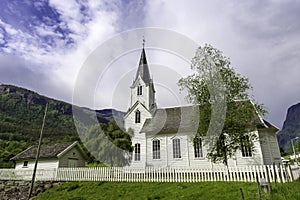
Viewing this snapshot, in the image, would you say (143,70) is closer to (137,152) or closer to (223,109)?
(137,152)

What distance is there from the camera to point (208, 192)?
31.3ft

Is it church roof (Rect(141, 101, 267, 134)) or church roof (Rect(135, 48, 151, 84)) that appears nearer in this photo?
church roof (Rect(141, 101, 267, 134))

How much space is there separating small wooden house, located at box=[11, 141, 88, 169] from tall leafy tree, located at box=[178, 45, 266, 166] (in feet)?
44.9

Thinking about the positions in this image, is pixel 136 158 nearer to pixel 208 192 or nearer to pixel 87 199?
pixel 87 199

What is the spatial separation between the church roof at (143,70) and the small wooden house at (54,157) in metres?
13.3

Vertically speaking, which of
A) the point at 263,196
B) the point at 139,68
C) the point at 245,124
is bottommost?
the point at 263,196

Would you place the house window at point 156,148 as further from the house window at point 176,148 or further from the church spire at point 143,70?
the church spire at point 143,70

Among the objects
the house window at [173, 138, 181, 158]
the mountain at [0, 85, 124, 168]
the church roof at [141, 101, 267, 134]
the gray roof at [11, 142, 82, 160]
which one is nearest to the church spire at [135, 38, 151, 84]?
the church roof at [141, 101, 267, 134]

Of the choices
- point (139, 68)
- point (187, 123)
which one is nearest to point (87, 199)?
point (187, 123)

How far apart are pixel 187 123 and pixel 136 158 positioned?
276 inches

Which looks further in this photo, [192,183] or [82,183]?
[82,183]

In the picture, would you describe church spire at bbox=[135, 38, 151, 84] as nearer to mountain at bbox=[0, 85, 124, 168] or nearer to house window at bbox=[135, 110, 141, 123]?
house window at bbox=[135, 110, 141, 123]

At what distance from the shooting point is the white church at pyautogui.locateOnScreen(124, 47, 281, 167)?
18047mm

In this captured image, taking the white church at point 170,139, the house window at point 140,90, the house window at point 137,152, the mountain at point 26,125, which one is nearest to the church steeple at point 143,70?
the white church at point 170,139
